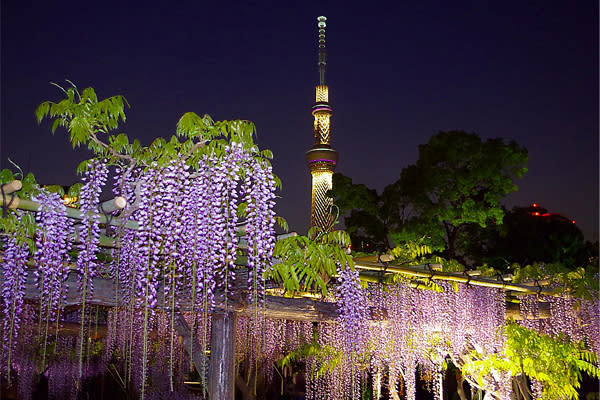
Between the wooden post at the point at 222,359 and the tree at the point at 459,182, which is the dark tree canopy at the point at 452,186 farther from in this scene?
the wooden post at the point at 222,359

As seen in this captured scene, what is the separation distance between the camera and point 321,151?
3941cm

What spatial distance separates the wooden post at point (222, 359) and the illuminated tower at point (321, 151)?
29751 mm

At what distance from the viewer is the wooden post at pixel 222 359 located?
5605 mm

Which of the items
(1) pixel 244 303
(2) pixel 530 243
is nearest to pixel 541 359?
(1) pixel 244 303

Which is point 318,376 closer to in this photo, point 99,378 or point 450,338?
point 450,338

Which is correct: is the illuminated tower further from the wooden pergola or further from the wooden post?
the wooden post

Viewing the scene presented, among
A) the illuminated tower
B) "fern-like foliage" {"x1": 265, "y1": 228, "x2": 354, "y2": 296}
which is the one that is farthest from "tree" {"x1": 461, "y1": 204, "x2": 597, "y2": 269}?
the illuminated tower

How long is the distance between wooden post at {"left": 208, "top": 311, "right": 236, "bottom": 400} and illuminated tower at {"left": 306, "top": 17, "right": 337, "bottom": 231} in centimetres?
2975

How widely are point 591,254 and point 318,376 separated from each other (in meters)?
13.7

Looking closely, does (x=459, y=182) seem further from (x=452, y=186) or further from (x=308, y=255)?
(x=308, y=255)

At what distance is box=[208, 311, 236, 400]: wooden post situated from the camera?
561cm

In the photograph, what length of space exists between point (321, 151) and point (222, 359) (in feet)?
112

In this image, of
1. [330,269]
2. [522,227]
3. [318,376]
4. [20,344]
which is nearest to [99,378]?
[20,344]

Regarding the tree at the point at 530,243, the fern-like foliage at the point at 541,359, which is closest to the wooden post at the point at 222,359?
the fern-like foliage at the point at 541,359
